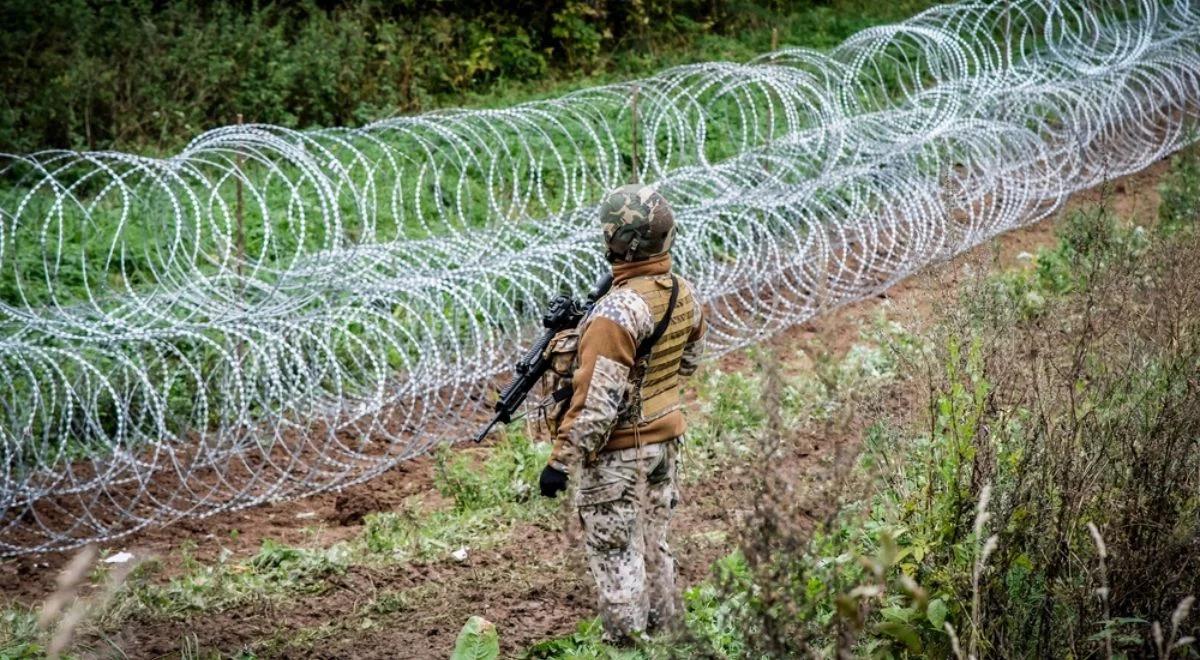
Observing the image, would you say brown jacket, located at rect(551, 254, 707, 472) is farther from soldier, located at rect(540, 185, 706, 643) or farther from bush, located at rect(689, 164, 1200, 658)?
bush, located at rect(689, 164, 1200, 658)

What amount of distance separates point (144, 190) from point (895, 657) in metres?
10.9

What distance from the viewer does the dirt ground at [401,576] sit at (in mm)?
5832

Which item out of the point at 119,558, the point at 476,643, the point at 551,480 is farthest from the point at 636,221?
the point at 119,558

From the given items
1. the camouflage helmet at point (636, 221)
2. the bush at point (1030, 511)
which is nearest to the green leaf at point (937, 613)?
the bush at point (1030, 511)

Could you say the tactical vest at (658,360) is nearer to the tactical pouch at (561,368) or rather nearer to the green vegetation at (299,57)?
the tactical pouch at (561,368)

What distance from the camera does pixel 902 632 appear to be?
14.6 feet

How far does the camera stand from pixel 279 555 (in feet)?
23.4

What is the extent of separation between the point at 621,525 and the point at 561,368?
0.67 metres

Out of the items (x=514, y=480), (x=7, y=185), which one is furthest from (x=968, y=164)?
(x=7, y=185)

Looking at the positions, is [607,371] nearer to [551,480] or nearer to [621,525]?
[551,480]

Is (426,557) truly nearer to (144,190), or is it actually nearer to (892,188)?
(892,188)

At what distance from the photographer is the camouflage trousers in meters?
5.26

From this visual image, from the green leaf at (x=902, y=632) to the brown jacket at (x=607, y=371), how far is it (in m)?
1.12

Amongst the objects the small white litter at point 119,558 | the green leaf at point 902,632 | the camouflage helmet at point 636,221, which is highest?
the camouflage helmet at point 636,221
